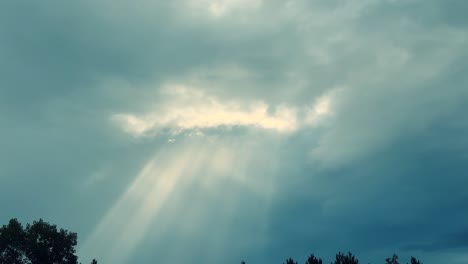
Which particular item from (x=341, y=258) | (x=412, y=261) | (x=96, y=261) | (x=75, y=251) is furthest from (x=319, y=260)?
(x=75, y=251)

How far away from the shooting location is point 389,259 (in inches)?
3521

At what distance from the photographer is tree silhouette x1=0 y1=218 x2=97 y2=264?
8788 centimetres

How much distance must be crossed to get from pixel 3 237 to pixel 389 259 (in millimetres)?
71753

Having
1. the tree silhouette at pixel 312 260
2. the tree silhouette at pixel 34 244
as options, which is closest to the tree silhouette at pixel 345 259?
the tree silhouette at pixel 312 260

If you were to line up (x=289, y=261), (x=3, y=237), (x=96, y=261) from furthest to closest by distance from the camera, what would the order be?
(x=3, y=237), (x=96, y=261), (x=289, y=261)

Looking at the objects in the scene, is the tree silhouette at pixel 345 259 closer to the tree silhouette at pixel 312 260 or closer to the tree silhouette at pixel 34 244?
the tree silhouette at pixel 312 260

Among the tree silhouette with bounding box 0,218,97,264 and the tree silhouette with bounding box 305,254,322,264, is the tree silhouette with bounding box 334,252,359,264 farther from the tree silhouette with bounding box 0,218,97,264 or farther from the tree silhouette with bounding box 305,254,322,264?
the tree silhouette with bounding box 0,218,97,264

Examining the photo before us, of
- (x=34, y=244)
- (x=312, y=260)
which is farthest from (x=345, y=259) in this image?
(x=34, y=244)

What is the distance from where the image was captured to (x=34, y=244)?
3455 inches

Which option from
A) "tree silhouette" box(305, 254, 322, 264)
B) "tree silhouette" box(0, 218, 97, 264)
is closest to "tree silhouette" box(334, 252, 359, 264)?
"tree silhouette" box(305, 254, 322, 264)

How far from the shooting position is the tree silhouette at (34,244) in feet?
288

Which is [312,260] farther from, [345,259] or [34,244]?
[34,244]

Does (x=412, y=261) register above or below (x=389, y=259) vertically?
below

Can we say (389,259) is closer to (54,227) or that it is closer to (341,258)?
(341,258)
